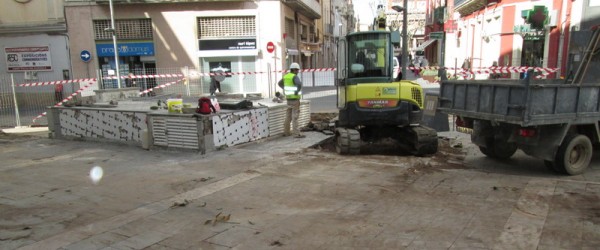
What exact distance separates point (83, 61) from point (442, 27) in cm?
Answer: 3207

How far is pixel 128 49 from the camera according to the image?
907 inches

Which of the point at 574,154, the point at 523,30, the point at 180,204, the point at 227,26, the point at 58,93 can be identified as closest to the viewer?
the point at 180,204

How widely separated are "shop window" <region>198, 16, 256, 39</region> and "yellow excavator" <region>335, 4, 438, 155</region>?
14.3 m

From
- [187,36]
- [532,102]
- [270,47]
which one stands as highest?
[187,36]

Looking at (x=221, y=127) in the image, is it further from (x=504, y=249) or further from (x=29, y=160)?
(x=504, y=249)

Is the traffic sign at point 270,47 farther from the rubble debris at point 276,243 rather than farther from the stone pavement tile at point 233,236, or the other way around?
the rubble debris at point 276,243

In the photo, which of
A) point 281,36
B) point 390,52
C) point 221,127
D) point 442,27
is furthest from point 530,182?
point 442,27

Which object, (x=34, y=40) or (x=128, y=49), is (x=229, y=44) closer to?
(x=128, y=49)

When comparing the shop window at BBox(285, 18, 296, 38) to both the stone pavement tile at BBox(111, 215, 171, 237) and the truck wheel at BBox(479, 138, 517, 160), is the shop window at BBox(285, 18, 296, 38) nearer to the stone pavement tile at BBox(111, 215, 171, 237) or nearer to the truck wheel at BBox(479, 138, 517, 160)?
the truck wheel at BBox(479, 138, 517, 160)

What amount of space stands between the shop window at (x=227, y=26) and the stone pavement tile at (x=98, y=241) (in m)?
18.9

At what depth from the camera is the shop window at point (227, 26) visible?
22.7 m

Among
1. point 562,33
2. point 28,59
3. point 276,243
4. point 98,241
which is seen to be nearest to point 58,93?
point 28,59

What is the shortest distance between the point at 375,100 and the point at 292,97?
254 centimetres

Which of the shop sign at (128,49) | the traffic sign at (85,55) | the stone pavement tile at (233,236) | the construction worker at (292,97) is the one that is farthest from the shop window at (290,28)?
the stone pavement tile at (233,236)
